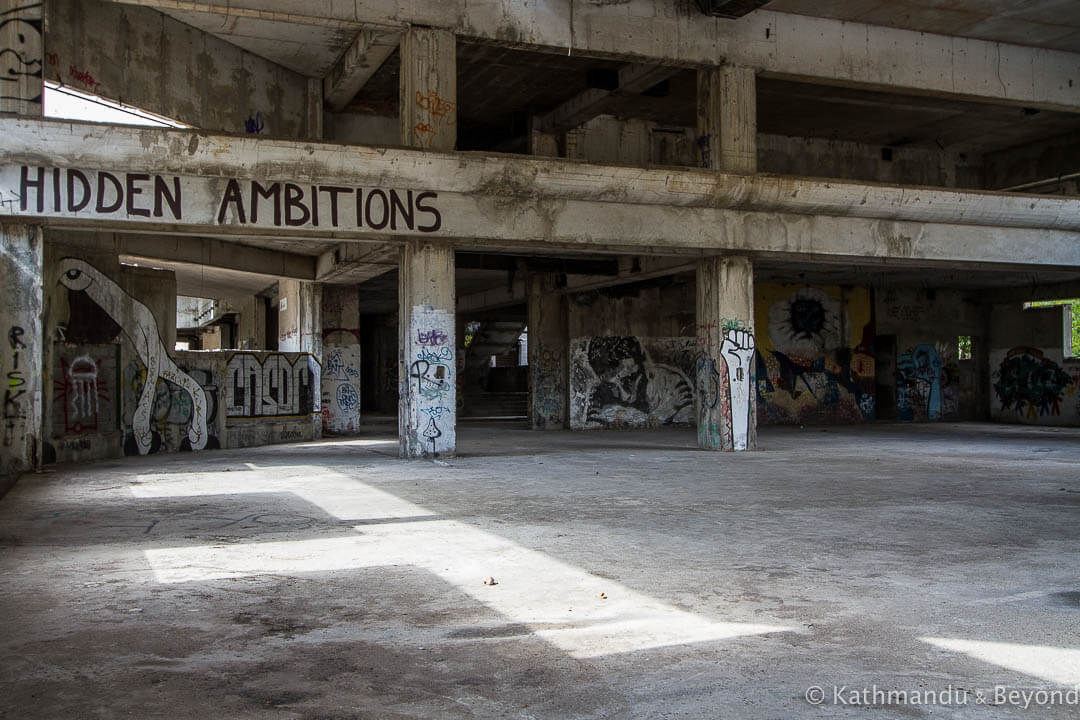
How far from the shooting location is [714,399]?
1683 centimetres

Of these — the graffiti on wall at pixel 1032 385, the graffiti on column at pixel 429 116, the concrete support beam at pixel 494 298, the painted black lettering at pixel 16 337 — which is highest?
the graffiti on column at pixel 429 116

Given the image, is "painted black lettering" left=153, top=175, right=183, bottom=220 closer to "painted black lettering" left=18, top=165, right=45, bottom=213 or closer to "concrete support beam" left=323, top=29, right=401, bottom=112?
"painted black lettering" left=18, top=165, right=45, bottom=213

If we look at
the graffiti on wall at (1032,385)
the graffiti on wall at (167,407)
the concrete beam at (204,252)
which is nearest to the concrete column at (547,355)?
the concrete beam at (204,252)

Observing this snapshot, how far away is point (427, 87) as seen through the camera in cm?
1450

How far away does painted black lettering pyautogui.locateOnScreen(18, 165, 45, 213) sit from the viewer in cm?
1238

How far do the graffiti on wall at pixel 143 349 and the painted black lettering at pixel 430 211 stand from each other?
18.4ft

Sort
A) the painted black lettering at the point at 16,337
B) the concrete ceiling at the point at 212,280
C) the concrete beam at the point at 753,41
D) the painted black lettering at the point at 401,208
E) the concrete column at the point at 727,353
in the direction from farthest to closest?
1. the concrete ceiling at the point at 212,280
2. the concrete column at the point at 727,353
3. the concrete beam at the point at 753,41
4. the painted black lettering at the point at 401,208
5. the painted black lettering at the point at 16,337

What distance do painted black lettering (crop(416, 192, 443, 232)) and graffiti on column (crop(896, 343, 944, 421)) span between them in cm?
1871

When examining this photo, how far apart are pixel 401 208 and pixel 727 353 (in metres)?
6.54

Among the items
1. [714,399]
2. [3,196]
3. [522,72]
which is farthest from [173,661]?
[522,72]

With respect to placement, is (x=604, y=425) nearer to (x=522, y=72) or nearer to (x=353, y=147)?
(x=522, y=72)

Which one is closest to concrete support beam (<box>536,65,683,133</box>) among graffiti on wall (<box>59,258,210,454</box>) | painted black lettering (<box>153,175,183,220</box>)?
painted black lettering (<box>153,175,183,220</box>)

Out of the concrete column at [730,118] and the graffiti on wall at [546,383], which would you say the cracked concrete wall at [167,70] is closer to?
Answer: the concrete column at [730,118]

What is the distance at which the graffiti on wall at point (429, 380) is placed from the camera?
14.5 metres
